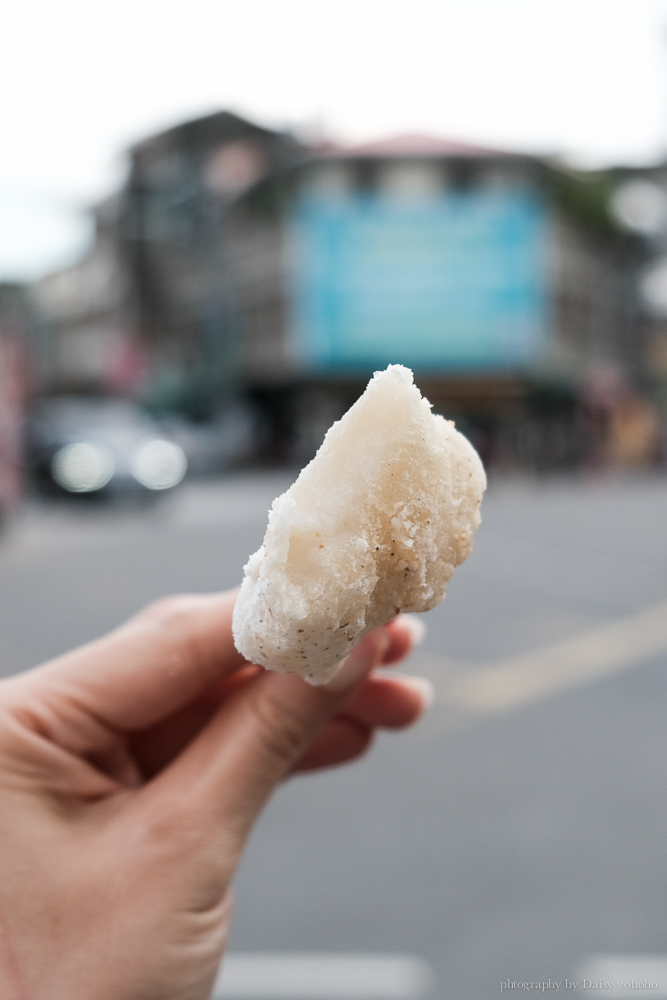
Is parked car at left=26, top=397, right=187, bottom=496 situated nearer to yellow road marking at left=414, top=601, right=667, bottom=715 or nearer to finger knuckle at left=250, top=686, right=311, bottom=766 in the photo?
yellow road marking at left=414, top=601, right=667, bottom=715

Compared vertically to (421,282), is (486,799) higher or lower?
lower

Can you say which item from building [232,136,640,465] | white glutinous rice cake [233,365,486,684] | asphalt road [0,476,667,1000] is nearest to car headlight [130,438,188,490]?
asphalt road [0,476,667,1000]

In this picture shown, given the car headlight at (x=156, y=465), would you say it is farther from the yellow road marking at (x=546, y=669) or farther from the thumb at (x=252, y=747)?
the thumb at (x=252, y=747)

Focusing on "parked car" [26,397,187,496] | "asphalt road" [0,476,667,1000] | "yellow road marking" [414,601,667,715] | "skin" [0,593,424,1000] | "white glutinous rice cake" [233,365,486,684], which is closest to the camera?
"white glutinous rice cake" [233,365,486,684]

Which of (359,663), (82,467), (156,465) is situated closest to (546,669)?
(359,663)

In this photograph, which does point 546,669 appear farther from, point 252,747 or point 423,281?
point 423,281

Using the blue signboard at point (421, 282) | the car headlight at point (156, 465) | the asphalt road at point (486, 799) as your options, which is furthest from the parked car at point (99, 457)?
the blue signboard at point (421, 282)
